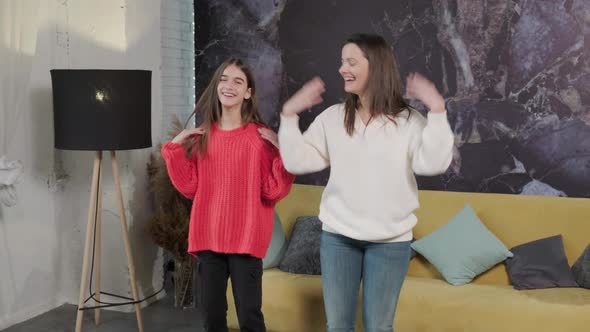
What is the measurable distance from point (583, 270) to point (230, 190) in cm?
181

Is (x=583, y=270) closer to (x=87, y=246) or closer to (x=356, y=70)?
(x=356, y=70)

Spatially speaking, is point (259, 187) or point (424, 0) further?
point (424, 0)

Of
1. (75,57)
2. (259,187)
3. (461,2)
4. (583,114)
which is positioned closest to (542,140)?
(583,114)

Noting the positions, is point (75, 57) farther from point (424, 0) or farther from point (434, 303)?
point (434, 303)

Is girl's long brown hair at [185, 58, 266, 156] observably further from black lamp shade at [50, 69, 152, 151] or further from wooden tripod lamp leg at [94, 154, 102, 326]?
wooden tripod lamp leg at [94, 154, 102, 326]

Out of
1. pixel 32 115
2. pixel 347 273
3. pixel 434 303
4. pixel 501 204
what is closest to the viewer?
pixel 347 273

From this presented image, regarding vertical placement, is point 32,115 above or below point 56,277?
above

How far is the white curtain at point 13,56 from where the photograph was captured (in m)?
3.76

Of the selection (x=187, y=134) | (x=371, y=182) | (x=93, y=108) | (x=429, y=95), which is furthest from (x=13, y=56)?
(x=429, y=95)

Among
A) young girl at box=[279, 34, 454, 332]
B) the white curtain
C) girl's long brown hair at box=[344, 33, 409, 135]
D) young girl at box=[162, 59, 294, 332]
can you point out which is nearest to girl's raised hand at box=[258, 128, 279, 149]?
young girl at box=[162, 59, 294, 332]

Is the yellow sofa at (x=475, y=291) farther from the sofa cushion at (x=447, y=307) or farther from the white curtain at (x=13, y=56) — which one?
the white curtain at (x=13, y=56)

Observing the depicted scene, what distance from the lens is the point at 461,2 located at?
4.23m

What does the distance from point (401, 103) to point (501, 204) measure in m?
1.56

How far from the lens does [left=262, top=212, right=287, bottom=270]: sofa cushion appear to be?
3918 mm
